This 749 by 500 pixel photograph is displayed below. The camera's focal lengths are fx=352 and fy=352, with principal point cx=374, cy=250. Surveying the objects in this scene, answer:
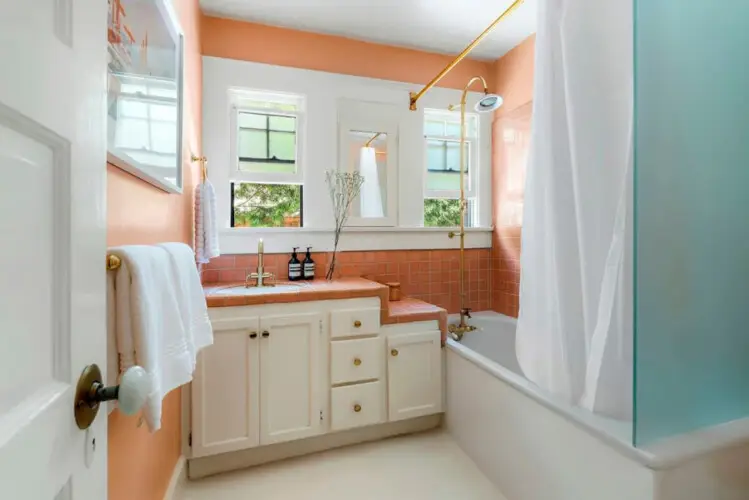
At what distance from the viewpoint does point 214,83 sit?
2.32m

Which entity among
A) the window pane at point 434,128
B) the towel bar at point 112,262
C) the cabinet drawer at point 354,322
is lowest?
the cabinet drawer at point 354,322

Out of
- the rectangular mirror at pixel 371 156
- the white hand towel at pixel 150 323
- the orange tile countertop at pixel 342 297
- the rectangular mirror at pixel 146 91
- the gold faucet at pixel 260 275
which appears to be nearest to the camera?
the white hand towel at pixel 150 323

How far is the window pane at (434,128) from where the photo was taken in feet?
9.54

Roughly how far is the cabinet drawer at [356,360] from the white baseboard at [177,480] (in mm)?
807

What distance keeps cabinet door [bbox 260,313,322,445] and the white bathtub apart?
83 cm

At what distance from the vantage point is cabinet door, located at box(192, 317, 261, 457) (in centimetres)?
174

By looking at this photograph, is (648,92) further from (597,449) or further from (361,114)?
(361,114)

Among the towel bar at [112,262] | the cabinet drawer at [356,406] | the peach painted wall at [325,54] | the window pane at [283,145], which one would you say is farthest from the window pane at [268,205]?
the towel bar at [112,262]

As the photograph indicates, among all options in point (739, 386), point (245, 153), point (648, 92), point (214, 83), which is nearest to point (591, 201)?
point (648, 92)

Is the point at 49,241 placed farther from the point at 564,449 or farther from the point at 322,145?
the point at 322,145

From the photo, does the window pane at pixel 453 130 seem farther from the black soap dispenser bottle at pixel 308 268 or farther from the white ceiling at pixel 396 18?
the black soap dispenser bottle at pixel 308 268

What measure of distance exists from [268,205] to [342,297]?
1.11 meters

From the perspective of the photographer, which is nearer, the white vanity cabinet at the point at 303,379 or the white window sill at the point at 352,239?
the white vanity cabinet at the point at 303,379

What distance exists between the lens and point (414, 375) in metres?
2.12
